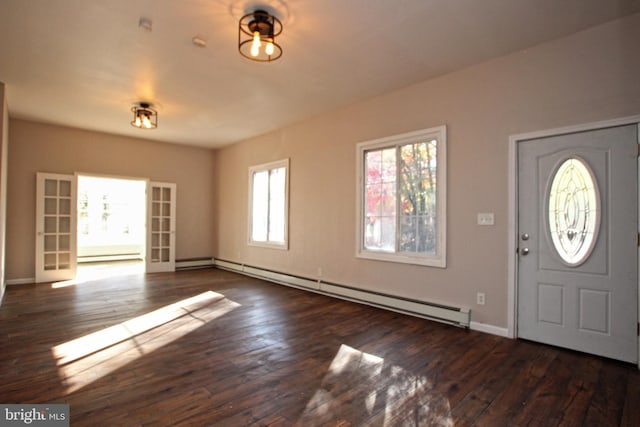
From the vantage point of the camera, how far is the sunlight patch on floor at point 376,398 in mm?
2037

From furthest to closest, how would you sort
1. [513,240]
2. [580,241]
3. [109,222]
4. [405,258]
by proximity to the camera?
[109,222]
[405,258]
[513,240]
[580,241]

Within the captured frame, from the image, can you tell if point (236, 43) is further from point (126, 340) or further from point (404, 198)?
point (126, 340)

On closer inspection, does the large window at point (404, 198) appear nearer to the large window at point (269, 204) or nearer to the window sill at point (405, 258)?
the window sill at point (405, 258)

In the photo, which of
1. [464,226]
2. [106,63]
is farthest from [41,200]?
[464,226]

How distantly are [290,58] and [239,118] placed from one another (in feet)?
8.11

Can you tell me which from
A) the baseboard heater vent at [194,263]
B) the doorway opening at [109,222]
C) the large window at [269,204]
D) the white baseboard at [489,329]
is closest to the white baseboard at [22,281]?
the baseboard heater vent at [194,263]

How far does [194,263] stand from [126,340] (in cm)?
496

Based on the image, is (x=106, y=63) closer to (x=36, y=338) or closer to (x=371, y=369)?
(x=36, y=338)

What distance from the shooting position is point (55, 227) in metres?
6.36

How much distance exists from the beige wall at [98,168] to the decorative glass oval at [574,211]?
734cm

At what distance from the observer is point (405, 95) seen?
4410 millimetres

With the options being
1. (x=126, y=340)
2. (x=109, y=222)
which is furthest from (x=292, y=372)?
(x=109, y=222)

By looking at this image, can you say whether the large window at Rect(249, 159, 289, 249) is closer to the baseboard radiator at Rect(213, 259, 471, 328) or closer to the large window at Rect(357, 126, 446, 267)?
the baseboard radiator at Rect(213, 259, 471, 328)

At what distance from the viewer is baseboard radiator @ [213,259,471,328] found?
380 cm
